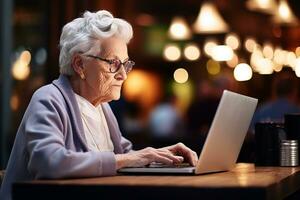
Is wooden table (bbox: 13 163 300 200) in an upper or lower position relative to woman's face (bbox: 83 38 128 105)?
lower

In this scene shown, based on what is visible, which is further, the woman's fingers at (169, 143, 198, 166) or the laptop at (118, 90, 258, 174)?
the woman's fingers at (169, 143, 198, 166)

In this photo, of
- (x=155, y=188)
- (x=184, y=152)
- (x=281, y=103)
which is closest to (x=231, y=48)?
(x=281, y=103)

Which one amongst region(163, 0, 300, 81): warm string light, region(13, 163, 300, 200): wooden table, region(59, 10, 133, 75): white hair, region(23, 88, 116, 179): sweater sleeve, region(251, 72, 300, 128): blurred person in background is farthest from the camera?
region(163, 0, 300, 81): warm string light

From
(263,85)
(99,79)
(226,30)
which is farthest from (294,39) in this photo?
(99,79)

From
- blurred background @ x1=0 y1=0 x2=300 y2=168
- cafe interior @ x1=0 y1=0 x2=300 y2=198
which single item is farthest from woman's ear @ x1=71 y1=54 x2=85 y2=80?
cafe interior @ x1=0 y1=0 x2=300 y2=198

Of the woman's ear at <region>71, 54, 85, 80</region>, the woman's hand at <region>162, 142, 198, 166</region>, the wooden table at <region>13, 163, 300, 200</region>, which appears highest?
the woman's ear at <region>71, 54, 85, 80</region>

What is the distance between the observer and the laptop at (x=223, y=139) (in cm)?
342

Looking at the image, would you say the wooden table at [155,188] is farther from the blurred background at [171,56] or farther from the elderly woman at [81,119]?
the blurred background at [171,56]

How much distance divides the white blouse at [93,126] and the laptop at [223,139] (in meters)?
0.28

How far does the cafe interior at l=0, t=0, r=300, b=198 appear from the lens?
909cm

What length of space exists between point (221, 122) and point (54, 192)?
2.34ft

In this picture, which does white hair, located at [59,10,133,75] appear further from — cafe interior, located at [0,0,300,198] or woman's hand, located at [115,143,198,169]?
cafe interior, located at [0,0,300,198]

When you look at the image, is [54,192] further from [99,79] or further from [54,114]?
[99,79]

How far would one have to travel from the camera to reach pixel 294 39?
895 cm
